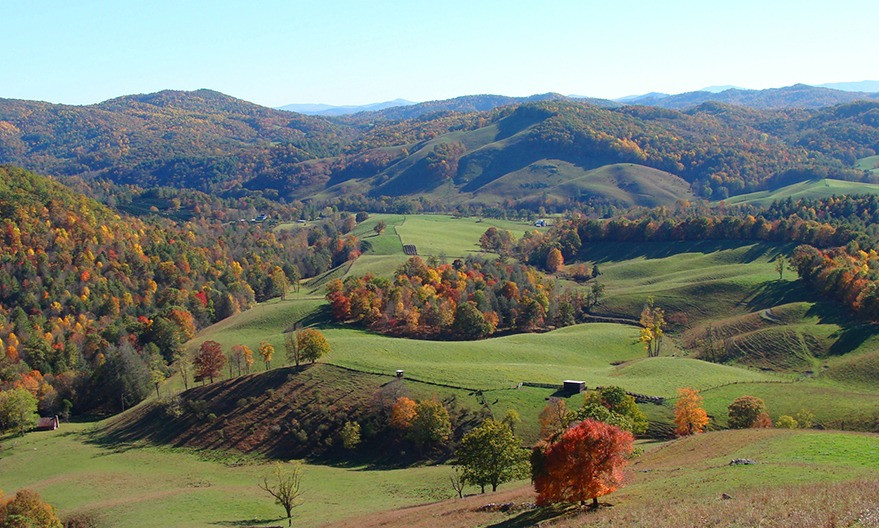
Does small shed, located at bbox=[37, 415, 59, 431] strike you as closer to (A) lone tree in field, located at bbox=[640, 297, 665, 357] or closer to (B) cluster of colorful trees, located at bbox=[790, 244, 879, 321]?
(A) lone tree in field, located at bbox=[640, 297, 665, 357]

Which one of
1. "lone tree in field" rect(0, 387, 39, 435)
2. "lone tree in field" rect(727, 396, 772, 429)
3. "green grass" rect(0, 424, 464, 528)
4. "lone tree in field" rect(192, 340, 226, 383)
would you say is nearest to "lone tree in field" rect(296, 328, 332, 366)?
"lone tree in field" rect(192, 340, 226, 383)

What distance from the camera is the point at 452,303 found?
143m

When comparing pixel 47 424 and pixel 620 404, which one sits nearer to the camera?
pixel 620 404

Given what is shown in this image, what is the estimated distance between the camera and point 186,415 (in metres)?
94.2

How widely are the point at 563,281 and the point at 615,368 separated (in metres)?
73.4

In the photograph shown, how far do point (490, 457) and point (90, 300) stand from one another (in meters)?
141

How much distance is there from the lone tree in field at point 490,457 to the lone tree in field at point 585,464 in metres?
16.5

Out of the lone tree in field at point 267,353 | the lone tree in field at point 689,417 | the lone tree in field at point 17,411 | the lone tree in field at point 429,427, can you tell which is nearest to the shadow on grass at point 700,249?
the lone tree in field at point 689,417

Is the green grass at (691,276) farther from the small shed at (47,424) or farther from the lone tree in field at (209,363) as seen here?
the small shed at (47,424)

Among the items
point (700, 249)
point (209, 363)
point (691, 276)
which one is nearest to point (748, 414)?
point (209, 363)

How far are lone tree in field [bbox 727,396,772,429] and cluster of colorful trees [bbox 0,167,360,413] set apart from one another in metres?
91.8

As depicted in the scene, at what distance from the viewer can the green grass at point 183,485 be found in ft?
201

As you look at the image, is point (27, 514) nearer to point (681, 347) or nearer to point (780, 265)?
point (681, 347)

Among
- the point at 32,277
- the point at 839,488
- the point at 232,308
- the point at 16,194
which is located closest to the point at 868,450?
the point at 839,488
